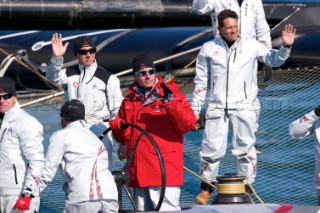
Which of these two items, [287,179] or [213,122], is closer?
[213,122]

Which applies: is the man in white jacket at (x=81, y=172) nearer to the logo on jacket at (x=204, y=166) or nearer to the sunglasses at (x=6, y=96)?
the sunglasses at (x=6, y=96)

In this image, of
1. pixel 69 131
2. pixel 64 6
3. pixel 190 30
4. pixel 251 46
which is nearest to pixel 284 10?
pixel 190 30

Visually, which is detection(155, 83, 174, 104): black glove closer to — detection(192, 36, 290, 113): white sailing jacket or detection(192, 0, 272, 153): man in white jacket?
detection(192, 36, 290, 113): white sailing jacket

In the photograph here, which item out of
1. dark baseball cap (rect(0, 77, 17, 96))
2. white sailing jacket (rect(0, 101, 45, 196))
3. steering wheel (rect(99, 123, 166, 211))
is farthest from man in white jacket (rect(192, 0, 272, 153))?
white sailing jacket (rect(0, 101, 45, 196))

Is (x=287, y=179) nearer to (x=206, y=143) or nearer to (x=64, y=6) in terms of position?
(x=206, y=143)

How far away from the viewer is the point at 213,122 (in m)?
10.6

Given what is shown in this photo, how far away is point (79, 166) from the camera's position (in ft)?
28.9

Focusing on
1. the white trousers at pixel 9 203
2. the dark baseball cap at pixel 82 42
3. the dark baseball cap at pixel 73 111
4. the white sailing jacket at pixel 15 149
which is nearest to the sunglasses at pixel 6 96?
the white sailing jacket at pixel 15 149

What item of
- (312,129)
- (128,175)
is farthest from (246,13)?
(128,175)

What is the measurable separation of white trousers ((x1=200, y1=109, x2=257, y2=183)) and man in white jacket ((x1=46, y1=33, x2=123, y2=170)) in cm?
95

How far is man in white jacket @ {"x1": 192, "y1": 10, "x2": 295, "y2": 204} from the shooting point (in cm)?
1059

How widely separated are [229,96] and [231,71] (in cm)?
24

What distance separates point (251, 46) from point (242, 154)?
1.03m

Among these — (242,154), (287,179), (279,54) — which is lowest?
(287,179)
